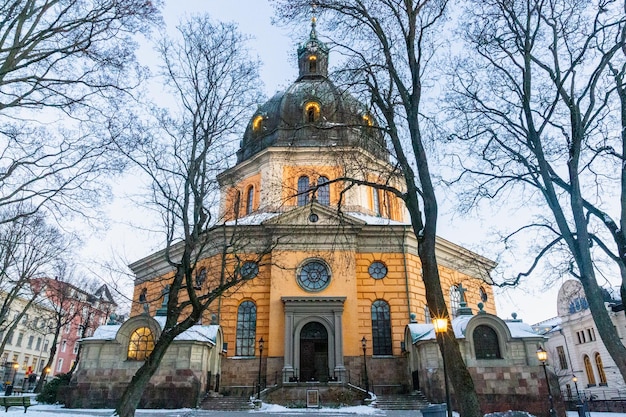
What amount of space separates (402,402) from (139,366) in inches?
440

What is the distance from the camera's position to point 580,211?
10500 mm

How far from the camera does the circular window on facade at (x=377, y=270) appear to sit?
2475cm

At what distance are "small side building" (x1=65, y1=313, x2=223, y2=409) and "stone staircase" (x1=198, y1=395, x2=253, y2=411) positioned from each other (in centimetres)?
39

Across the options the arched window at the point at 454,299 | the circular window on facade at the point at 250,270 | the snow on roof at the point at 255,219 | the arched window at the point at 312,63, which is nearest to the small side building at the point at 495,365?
the arched window at the point at 454,299

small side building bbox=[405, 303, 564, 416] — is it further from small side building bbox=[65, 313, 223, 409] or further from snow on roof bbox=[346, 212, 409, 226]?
small side building bbox=[65, 313, 223, 409]

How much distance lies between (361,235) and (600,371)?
33.7 metres

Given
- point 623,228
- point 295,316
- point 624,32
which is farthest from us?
point 295,316

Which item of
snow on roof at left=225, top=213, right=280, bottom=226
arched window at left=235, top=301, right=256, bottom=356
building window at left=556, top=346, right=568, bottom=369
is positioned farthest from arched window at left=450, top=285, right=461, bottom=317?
building window at left=556, top=346, right=568, bottom=369

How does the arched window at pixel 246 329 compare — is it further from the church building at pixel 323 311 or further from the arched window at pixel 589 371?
the arched window at pixel 589 371

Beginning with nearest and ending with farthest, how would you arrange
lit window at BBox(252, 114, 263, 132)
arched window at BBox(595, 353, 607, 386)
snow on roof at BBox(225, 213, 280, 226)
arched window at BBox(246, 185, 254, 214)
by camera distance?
snow on roof at BBox(225, 213, 280, 226)
arched window at BBox(246, 185, 254, 214)
lit window at BBox(252, 114, 263, 132)
arched window at BBox(595, 353, 607, 386)

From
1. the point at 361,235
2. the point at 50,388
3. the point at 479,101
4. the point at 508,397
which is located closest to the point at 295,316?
the point at 361,235

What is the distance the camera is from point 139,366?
1875 cm

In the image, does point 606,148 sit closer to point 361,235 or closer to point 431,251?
Answer: point 431,251

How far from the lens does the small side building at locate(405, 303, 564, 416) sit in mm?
18094
